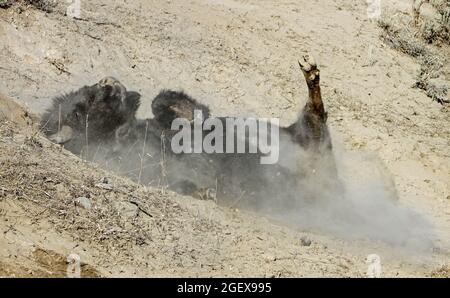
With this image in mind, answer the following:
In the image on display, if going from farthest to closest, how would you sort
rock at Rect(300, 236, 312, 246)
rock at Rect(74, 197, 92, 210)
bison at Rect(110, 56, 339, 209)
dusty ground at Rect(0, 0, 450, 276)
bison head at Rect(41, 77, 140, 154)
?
bison head at Rect(41, 77, 140, 154), bison at Rect(110, 56, 339, 209), rock at Rect(300, 236, 312, 246), rock at Rect(74, 197, 92, 210), dusty ground at Rect(0, 0, 450, 276)

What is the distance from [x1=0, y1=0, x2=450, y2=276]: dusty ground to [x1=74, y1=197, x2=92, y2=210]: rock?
6 cm

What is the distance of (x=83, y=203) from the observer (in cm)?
518

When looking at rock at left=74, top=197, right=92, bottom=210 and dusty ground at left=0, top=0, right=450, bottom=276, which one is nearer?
dusty ground at left=0, top=0, right=450, bottom=276

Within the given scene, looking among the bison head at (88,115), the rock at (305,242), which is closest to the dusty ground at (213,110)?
the rock at (305,242)

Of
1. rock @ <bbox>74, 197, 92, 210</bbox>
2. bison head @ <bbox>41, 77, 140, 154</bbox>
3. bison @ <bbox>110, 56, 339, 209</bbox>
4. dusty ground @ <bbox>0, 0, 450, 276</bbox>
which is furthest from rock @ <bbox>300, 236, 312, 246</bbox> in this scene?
bison head @ <bbox>41, 77, 140, 154</bbox>

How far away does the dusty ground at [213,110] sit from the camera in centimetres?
496

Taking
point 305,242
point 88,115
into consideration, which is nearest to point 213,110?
point 88,115

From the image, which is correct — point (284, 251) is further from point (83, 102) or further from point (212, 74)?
point (212, 74)

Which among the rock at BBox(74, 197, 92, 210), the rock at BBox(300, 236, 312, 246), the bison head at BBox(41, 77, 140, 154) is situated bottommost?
the rock at BBox(300, 236, 312, 246)

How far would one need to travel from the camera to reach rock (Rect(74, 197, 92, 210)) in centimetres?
516

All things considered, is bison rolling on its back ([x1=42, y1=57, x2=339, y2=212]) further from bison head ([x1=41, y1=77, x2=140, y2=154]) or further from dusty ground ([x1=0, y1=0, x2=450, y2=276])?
dusty ground ([x1=0, y1=0, x2=450, y2=276])

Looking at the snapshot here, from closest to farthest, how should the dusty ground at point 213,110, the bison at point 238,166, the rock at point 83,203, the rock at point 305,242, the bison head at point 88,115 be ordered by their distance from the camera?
the dusty ground at point 213,110, the rock at point 83,203, the rock at point 305,242, the bison at point 238,166, the bison head at point 88,115

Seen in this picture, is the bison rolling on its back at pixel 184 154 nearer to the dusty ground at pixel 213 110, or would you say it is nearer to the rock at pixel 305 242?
the dusty ground at pixel 213 110

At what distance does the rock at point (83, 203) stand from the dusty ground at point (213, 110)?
59 millimetres
